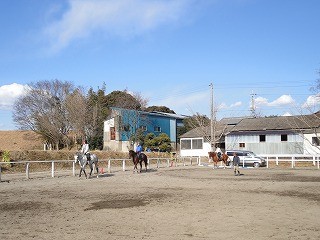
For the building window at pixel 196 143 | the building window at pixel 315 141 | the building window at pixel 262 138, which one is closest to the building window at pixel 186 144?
the building window at pixel 196 143

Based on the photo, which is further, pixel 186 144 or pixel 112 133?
pixel 186 144

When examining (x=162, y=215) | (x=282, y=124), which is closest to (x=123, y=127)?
(x=282, y=124)

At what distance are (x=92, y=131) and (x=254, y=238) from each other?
46900 millimetres

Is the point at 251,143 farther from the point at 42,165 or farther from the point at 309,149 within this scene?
the point at 42,165

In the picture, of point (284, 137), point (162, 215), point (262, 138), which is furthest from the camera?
point (262, 138)

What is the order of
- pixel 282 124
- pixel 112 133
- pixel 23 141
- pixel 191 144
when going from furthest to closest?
pixel 23 141, pixel 191 144, pixel 112 133, pixel 282 124

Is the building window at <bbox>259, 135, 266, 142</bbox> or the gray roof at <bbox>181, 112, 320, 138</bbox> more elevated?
the gray roof at <bbox>181, 112, 320, 138</bbox>

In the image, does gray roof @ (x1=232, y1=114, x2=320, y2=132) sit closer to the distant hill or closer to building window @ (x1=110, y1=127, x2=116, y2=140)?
building window @ (x1=110, y1=127, x2=116, y2=140)

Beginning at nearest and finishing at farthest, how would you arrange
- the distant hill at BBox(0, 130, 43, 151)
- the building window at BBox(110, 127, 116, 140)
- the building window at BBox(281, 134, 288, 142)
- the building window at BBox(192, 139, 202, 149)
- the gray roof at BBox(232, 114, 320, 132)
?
1. the gray roof at BBox(232, 114, 320, 132)
2. the building window at BBox(281, 134, 288, 142)
3. the distant hill at BBox(0, 130, 43, 151)
4. the building window at BBox(192, 139, 202, 149)
5. the building window at BBox(110, 127, 116, 140)

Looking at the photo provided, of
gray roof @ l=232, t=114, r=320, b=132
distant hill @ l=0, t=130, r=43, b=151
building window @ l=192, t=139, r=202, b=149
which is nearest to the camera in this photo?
gray roof @ l=232, t=114, r=320, b=132

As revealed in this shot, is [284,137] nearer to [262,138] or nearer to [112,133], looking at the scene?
[262,138]

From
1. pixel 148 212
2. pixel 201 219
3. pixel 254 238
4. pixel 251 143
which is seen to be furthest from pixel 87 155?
pixel 251 143

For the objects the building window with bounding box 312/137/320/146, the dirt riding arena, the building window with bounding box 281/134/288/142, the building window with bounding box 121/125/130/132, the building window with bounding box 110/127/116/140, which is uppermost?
the building window with bounding box 121/125/130/132

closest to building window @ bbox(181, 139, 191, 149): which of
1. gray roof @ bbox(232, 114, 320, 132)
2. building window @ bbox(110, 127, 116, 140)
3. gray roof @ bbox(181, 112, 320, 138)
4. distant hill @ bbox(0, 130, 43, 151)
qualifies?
gray roof @ bbox(181, 112, 320, 138)
